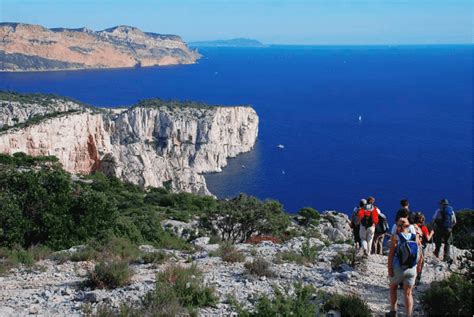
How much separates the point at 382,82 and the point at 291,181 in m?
117

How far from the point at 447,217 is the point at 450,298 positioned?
17.0 feet

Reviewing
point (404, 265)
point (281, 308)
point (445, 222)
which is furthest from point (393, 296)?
point (445, 222)

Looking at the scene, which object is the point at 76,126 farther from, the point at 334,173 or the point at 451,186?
the point at 451,186

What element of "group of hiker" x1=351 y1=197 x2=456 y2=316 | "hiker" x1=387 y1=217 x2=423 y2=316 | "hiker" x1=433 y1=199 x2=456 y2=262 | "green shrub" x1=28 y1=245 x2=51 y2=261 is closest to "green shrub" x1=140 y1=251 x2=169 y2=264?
"green shrub" x1=28 y1=245 x2=51 y2=261

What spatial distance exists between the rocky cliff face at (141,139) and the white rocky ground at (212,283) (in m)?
33.1

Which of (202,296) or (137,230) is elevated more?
(202,296)

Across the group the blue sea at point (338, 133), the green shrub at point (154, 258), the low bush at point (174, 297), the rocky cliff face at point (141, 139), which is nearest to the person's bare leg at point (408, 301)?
the low bush at point (174, 297)

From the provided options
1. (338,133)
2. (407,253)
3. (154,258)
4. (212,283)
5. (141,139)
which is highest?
(407,253)

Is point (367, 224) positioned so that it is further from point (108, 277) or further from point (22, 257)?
point (22, 257)

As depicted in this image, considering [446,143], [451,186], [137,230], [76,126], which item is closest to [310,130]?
[446,143]

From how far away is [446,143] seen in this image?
8819 centimetres

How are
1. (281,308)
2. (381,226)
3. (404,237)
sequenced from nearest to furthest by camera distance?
(281,308) → (404,237) → (381,226)

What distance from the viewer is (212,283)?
8961 mm

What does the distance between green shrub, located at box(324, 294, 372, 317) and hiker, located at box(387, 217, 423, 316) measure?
0.42 meters
